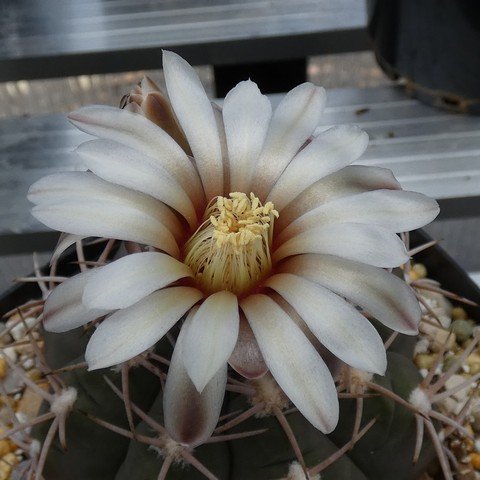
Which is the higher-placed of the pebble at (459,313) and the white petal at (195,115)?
the white petal at (195,115)

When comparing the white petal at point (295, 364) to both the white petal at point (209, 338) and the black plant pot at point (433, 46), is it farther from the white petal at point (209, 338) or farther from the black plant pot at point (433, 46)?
the black plant pot at point (433, 46)

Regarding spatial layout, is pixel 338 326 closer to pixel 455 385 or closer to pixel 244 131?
pixel 244 131

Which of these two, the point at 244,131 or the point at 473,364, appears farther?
the point at 473,364

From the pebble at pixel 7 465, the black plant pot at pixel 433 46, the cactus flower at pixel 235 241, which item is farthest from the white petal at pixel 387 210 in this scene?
the black plant pot at pixel 433 46

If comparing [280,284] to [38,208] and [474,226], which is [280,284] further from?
[474,226]

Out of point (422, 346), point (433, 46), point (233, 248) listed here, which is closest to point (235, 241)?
point (233, 248)

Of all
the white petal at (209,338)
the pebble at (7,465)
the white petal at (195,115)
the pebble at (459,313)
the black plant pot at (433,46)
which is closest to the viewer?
the white petal at (209,338)

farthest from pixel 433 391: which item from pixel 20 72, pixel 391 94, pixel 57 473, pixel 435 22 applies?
pixel 20 72
